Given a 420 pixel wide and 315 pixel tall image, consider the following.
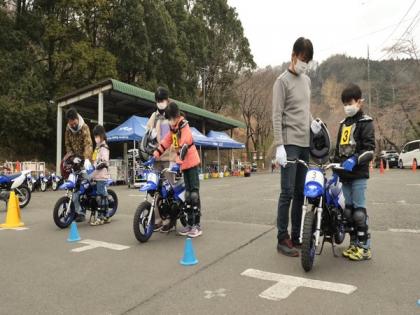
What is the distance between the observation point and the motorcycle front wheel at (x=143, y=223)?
5215 millimetres

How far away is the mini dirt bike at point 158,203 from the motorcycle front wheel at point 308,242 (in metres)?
2.31

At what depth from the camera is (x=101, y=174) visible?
22.4 ft

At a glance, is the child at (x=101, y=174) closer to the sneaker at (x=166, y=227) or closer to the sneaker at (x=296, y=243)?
the sneaker at (x=166, y=227)

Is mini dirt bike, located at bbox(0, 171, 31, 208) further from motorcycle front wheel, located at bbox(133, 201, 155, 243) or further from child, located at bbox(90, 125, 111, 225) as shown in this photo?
motorcycle front wheel, located at bbox(133, 201, 155, 243)

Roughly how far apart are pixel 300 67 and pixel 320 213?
1711 mm

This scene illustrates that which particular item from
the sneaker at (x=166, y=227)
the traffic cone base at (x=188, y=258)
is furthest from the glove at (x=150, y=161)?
the traffic cone base at (x=188, y=258)

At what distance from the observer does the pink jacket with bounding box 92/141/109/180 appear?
681 cm

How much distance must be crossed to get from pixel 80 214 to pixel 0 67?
15261 mm

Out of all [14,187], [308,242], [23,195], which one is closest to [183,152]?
[308,242]

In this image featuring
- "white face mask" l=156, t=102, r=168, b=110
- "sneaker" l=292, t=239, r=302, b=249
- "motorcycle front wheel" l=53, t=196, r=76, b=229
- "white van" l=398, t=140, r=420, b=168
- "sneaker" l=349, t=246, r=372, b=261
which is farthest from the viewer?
"white van" l=398, t=140, r=420, b=168

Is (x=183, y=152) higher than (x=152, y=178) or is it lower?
higher

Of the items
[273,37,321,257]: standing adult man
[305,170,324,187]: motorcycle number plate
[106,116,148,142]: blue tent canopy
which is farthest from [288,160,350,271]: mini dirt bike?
[106,116,148,142]: blue tent canopy

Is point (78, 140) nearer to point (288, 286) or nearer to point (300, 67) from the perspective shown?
point (300, 67)

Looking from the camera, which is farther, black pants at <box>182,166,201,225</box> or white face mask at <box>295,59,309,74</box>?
black pants at <box>182,166,201,225</box>
